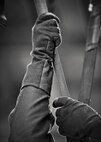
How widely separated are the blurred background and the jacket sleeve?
191cm

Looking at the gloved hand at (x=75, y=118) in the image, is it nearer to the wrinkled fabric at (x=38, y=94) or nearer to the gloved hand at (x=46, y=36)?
the wrinkled fabric at (x=38, y=94)

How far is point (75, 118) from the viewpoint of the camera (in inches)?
50.6

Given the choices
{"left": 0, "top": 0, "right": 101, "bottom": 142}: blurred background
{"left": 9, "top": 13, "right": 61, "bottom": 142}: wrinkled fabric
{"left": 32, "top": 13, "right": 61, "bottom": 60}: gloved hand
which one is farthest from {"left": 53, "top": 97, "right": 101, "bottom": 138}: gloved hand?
{"left": 0, "top": 0, "right": 101, "bottom": 142}: blurred background

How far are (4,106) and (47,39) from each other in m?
2.28

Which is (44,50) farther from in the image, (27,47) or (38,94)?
(27,47)

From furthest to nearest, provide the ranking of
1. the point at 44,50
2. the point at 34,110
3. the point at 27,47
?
the point at 27,47 < the point at 44,50 < the point at 34,110

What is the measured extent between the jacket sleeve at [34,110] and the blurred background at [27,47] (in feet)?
6.27

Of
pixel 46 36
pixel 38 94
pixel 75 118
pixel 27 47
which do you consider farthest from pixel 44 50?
pixel 27 47

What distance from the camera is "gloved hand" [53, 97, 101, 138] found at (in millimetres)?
1247

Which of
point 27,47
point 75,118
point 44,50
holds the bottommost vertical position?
point 75,118

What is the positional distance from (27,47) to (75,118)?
85.7 inches

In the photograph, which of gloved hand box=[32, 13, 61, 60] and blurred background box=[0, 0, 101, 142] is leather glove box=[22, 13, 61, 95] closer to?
gloved hand box=[32, 13, 61, 60]

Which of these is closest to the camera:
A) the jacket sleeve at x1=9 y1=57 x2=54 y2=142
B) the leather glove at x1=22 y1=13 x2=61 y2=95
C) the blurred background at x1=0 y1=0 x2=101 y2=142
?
the jacket sleeve at x1=9 y1=57 x2=54 y2=142

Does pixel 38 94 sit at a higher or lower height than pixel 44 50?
lower
